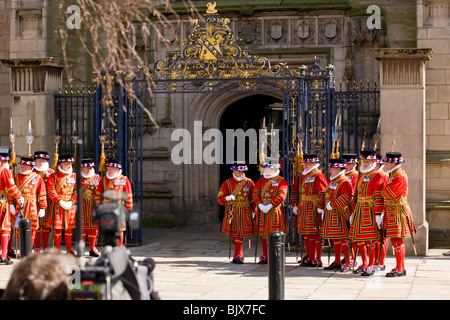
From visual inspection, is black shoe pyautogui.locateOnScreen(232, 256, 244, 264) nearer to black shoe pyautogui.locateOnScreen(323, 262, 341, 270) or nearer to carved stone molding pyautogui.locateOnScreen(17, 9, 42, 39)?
black shoe pyautogui.locateOnScreen(323, 262, 341, 270)

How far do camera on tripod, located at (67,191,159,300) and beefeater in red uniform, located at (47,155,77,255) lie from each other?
718cm

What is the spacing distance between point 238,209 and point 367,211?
2259mm

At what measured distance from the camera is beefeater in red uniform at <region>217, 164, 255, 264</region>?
12.1 meters

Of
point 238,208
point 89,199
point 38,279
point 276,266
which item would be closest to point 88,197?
point 89,199

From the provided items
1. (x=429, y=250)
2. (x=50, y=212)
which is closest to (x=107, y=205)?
(x=50, y=212)

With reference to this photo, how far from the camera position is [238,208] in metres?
12.2

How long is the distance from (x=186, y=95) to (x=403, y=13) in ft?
15.5

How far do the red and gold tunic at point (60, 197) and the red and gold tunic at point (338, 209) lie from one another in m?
4.13

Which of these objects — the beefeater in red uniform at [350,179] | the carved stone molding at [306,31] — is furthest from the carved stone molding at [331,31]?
the beefeater in red uniform at [350,179]

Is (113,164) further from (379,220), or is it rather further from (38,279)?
(38,279)

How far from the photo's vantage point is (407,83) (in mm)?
12742

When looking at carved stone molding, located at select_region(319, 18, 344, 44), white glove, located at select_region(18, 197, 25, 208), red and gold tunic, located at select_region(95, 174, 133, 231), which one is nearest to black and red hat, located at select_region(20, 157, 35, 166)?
white glove, located at select_region(18, 197, 25, 208)

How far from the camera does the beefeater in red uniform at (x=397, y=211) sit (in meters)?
10.6
